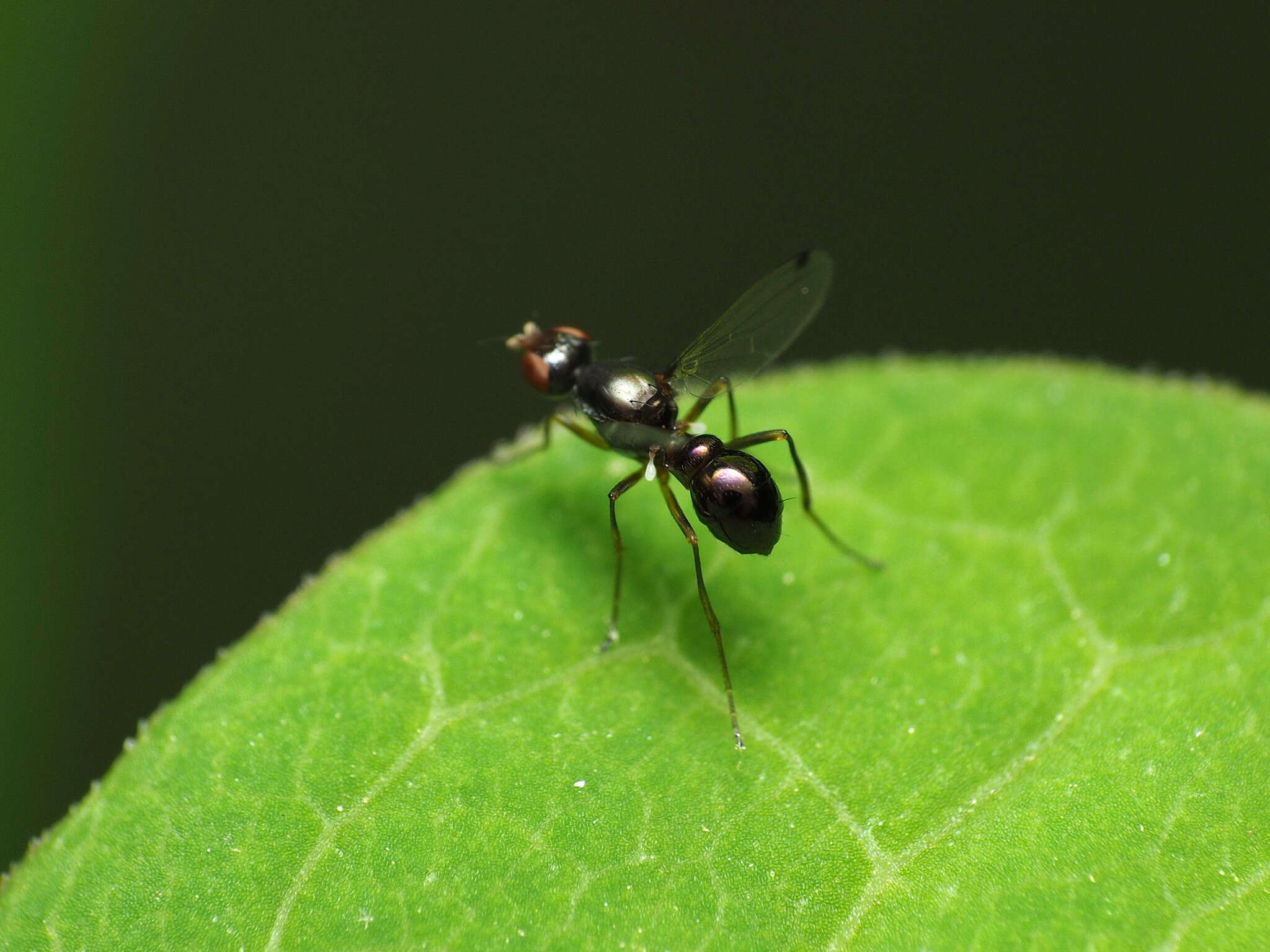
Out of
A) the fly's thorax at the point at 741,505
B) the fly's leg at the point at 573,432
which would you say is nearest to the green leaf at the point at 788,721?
the fly's leg at the point at 573,432

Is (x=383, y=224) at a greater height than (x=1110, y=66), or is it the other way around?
(x=1110, y=66)

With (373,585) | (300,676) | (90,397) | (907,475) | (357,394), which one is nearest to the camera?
(300,676)

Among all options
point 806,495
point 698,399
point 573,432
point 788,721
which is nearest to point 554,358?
point 573,432

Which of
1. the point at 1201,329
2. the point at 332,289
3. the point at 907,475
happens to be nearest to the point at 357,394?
the point at 332,289

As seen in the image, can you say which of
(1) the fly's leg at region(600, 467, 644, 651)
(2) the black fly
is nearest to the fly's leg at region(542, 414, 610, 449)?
(2) the black fly

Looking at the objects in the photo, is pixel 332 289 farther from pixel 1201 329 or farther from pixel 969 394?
pixel 1201 329
